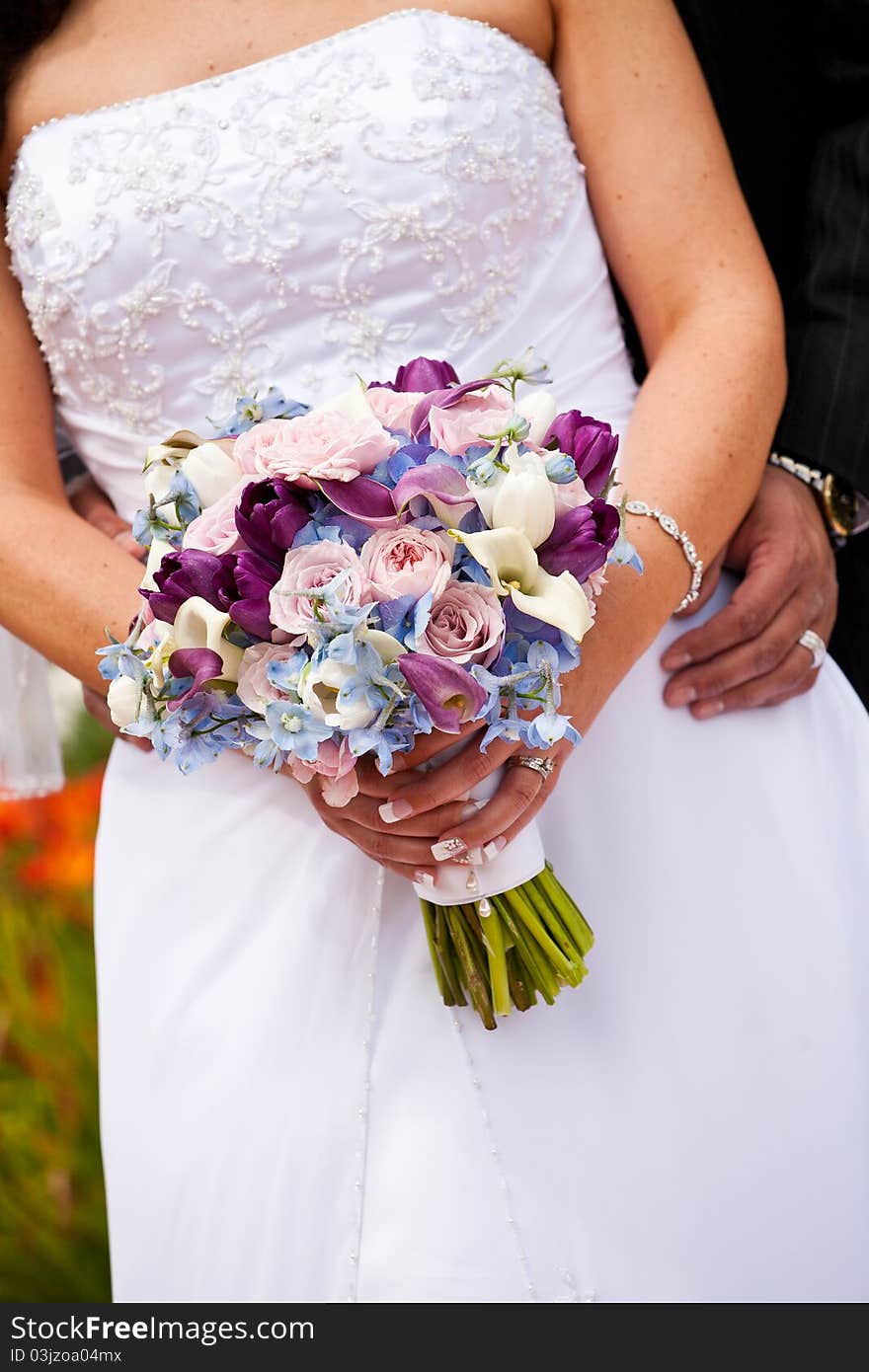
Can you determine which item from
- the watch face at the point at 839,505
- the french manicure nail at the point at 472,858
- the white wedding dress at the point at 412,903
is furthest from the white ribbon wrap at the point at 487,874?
the watch face at the point at 839,505

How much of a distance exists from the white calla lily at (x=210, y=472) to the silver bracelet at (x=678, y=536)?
0.55m

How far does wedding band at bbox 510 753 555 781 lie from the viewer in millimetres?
1484

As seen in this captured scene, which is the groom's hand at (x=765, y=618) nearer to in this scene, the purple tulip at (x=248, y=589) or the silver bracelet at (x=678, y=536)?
the silver bracelet at (x=678, y=536)

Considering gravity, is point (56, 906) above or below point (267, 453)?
below

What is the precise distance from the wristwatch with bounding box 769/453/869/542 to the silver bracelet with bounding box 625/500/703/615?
1.47 feet

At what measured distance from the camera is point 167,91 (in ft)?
5.96

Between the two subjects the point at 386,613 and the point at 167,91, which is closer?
the point at 386,613

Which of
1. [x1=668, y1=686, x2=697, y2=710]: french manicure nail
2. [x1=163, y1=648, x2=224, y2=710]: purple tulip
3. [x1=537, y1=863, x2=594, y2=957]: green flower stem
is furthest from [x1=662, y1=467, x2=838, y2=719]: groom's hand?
[x1=163, y1=648, x2=224, y2=710]: purple tulip

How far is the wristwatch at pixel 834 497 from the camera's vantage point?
2.08 meters

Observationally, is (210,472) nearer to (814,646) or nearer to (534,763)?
(534,763)

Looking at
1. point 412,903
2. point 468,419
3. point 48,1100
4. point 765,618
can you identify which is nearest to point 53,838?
point 48,1100

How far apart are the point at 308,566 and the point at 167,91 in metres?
0.97
